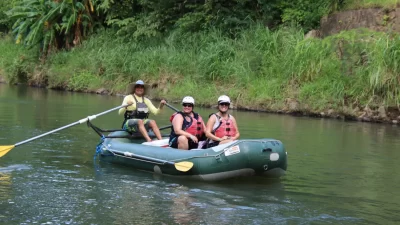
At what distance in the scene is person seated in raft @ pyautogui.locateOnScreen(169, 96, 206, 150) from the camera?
1010cm

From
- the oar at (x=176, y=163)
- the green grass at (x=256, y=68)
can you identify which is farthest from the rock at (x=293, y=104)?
the oar at (x=176, y=163)

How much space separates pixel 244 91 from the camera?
69.1 feet

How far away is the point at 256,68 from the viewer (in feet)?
71.6

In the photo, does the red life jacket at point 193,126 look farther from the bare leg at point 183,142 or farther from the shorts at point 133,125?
the shorts at point 133,125

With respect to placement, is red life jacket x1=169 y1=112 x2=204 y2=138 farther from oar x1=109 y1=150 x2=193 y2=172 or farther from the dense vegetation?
the dense vegetation

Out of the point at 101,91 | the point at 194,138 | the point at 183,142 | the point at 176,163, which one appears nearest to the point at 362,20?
the point at 101,91

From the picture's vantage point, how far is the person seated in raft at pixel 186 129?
1010 cm

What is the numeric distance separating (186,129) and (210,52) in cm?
1311

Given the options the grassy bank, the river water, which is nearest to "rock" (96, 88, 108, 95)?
the grassy bank

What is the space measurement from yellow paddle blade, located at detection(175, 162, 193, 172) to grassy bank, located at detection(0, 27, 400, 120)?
9555 millimetres

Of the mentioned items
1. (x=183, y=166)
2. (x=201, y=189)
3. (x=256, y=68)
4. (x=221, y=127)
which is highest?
(x=256, y=68)

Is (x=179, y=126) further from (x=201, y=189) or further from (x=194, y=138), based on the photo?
(x=201, y=189)

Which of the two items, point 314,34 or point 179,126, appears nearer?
point 179,126

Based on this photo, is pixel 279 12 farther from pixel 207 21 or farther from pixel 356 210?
pixel 356 210
